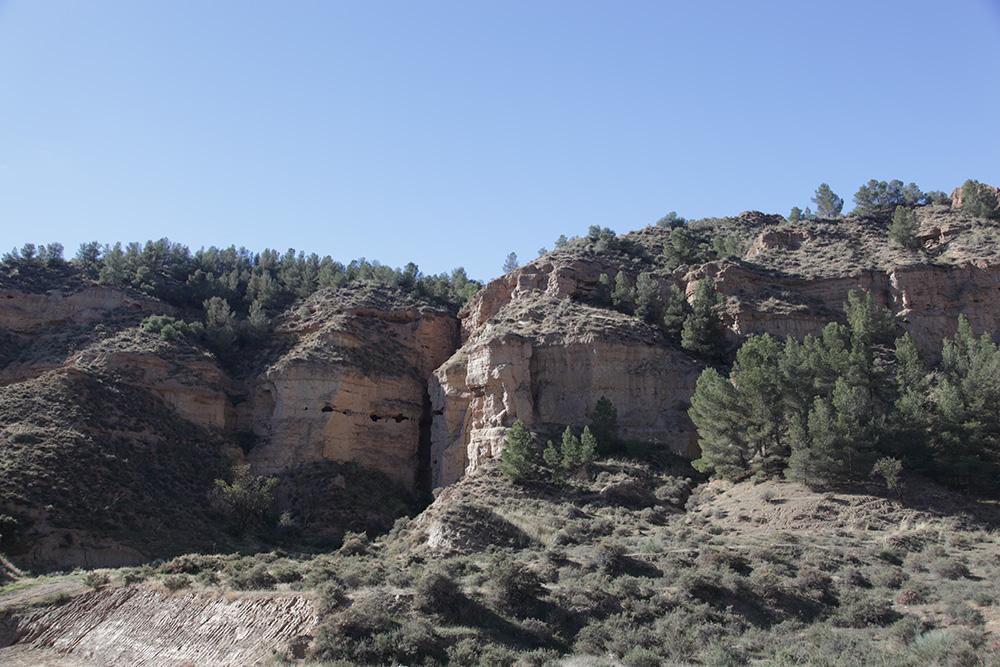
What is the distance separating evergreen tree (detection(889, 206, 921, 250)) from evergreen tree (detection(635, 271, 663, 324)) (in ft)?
53.3

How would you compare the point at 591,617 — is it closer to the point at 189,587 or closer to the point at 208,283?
the point at 189,587

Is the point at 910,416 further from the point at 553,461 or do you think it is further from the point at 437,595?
the point at 437,595

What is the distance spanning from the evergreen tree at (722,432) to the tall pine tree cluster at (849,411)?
0.05 metres

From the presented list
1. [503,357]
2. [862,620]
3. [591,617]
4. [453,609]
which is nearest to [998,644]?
[862,620]

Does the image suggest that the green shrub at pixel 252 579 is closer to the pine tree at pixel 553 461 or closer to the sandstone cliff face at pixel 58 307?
the pine tree at pixel 553 461

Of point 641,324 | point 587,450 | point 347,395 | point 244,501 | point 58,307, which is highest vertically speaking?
point 58,307

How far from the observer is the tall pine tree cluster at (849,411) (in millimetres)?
38312

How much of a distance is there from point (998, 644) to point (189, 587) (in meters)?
23.9

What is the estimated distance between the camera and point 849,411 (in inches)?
1545

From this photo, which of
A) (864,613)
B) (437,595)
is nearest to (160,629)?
(437,595)

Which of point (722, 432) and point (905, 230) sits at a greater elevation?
point (905, 230)

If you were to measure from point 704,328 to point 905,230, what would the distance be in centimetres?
1664

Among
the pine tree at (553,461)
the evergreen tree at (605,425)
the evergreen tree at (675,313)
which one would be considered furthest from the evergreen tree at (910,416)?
the pine tree at (553,461)

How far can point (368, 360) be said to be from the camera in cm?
5697
